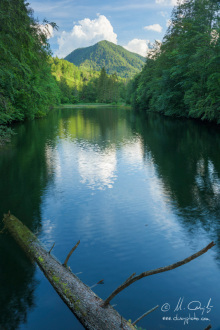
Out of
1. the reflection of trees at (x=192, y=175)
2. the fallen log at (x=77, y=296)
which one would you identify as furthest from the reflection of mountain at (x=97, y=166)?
the fallen log at (x=77, y=296)

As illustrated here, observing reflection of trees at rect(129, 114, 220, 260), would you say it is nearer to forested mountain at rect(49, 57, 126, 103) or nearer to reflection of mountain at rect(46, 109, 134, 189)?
reflection of mountain at rect(46, 109, 134, 189)

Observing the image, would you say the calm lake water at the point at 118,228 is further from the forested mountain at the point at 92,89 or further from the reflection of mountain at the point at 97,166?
the forested mountain at the point at 92,89

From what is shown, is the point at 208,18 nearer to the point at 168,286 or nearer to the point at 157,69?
the point at 157,69

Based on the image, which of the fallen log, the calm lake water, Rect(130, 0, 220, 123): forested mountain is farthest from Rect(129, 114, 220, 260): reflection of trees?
Rect(130, 0, 220, 123): forested mountain

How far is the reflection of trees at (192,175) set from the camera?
29.1 ft

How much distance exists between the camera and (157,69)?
56281 mm

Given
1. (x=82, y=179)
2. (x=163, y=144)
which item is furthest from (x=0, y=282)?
(x=163, y=144)

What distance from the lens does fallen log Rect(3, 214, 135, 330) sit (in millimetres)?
4144

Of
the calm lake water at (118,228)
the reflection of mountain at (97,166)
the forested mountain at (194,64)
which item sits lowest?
the calm lake water at (118,228)

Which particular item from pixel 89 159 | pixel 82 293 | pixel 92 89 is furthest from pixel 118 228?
pixel 92 89

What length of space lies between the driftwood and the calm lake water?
0.33 m

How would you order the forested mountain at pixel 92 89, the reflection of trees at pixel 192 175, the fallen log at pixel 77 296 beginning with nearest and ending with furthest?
the fallen log at pixel 77 296 → the reflection of trees at pixel 192 175 → the forested mountain at pixel 92 89

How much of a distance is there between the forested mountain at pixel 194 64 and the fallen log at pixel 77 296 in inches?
943

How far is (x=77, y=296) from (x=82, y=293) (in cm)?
10
